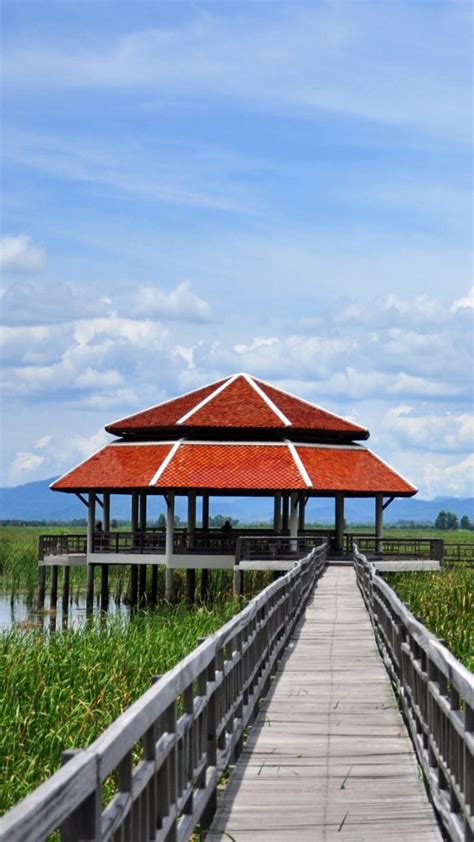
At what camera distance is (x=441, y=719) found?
8.16 metres

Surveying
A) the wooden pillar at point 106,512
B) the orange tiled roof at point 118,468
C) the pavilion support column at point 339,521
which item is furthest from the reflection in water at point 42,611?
the pavilion support column at point 339,521

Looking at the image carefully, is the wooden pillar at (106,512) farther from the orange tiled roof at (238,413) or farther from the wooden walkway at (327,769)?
the wooden walkway at (327,769)

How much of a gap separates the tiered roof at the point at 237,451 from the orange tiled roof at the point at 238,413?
34 millimetres

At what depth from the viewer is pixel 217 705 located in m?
8.69

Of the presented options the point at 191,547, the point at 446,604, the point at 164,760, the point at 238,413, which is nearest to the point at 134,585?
the point at 191,547

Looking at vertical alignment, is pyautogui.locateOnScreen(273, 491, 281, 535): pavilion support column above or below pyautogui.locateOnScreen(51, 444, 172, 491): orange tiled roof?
below

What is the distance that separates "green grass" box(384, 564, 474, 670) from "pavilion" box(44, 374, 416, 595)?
6.94 metres

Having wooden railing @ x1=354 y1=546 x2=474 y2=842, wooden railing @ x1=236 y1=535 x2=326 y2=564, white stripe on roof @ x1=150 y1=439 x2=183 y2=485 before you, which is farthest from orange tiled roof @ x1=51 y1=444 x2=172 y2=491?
wooden railing @ x1=354 y1=546 x2=474 y2=842

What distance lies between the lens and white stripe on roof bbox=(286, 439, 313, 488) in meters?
39.0

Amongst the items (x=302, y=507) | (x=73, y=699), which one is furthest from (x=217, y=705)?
(x=302, y=507)

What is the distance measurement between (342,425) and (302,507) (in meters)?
3.31

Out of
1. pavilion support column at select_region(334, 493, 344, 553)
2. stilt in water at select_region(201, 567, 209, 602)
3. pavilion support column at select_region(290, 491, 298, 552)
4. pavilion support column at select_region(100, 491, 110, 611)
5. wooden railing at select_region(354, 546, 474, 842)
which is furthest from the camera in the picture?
stilt in water at select_region(201, 567, 209, 602)

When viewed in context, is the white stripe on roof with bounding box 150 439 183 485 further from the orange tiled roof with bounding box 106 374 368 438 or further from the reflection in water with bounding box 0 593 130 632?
the reflection in water with bounding box 0 593 130 632

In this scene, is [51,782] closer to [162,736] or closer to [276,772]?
[162,736]
